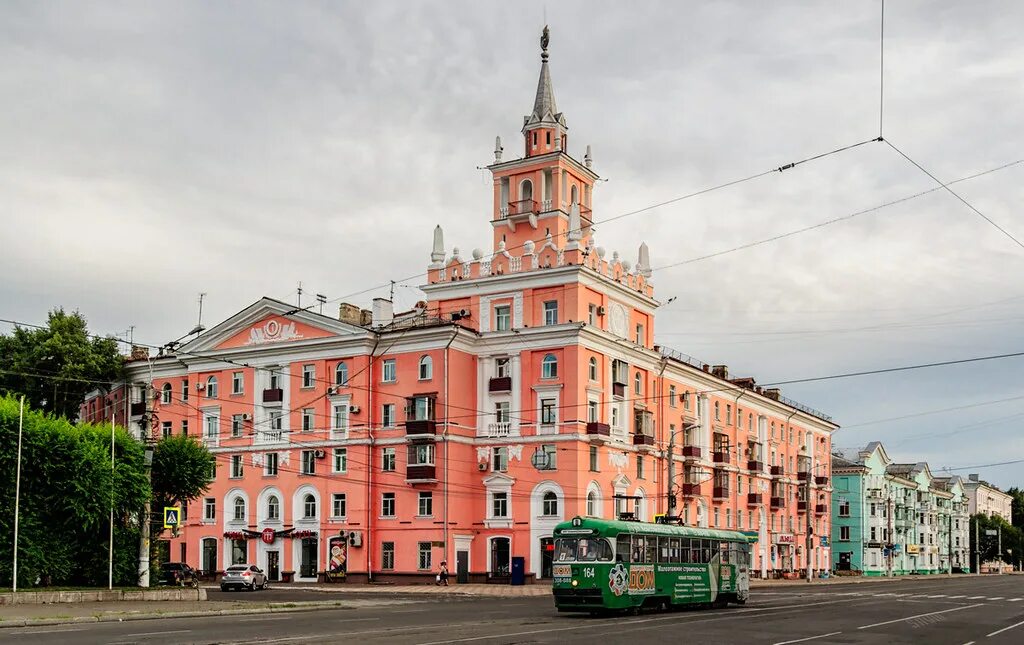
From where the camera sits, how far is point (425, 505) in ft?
221

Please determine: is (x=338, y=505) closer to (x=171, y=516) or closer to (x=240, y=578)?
(x=240, y=578)

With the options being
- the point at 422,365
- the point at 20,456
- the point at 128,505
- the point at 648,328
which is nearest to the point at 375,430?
the point at 422,365

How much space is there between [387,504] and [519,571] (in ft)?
30.8

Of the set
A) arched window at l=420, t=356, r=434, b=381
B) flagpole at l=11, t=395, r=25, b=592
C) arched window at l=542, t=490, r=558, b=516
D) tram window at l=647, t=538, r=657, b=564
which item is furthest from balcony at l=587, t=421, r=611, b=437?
flagpole at l=11, t=395, r=25, b=592

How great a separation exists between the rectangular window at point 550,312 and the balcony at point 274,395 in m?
18.3

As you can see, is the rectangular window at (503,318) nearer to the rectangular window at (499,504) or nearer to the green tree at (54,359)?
the rectangular window at (499,504)

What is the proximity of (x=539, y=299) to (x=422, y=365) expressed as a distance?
324 inches

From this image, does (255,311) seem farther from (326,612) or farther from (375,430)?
(326,612)

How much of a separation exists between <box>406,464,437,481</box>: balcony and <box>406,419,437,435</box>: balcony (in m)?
1.94

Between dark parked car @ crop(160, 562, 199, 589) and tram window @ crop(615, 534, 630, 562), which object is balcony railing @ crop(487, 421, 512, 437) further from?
tram window @ crop(615, 534, 630, 562)

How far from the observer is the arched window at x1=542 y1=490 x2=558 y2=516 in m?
65.8

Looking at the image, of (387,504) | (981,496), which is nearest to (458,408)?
(387,504)

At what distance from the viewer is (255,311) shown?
2918 inches

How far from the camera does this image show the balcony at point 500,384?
224ft
